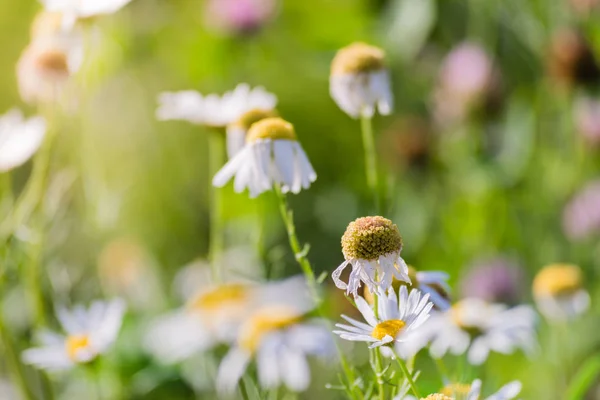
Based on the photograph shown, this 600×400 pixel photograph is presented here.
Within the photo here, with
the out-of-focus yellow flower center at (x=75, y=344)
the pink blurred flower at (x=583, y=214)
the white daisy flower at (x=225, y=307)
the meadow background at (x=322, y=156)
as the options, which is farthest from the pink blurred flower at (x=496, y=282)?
the out-of-focus yellow flower center at (x=75, y=344)

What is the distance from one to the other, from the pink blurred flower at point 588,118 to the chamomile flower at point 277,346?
0.66m

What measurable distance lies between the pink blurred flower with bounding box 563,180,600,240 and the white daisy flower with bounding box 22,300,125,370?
67 centimetres

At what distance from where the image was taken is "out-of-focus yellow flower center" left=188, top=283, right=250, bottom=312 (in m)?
0.64

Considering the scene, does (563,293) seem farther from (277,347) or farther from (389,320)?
(389,320)

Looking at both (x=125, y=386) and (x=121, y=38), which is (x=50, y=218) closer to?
(x=125, y=386)

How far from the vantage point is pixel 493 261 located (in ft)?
3.40

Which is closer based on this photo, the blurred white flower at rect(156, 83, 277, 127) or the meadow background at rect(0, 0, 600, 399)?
the blurred white flower at rect(156, 83, 277, 127)

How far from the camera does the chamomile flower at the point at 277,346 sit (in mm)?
561

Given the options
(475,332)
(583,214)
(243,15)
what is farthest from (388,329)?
(243,15)

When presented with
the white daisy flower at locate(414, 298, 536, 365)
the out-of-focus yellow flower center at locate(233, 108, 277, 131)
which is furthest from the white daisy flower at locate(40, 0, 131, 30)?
the white daisy flower at locate(414, 298, 536, 365)

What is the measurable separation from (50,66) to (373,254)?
1.27 feet

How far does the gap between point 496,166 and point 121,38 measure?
20.3 inches

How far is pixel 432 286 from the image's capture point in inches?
16.8

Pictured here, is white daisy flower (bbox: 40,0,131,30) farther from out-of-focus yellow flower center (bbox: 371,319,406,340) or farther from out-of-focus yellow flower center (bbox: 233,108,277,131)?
out-of-focus yellow flower center (bbox: 371,319,406,340)
